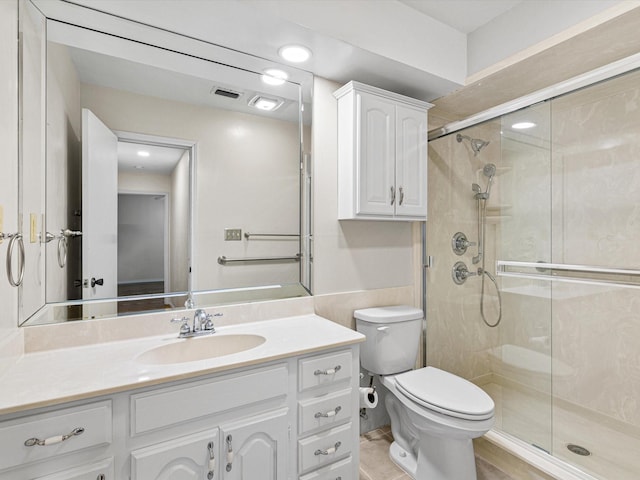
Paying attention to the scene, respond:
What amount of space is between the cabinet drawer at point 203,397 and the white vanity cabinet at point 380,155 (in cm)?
98

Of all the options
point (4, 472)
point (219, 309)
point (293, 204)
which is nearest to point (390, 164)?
point (293, 204)

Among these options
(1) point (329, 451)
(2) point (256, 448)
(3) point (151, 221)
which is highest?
(3) point (151, 221)

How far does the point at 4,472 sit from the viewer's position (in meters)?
0.87

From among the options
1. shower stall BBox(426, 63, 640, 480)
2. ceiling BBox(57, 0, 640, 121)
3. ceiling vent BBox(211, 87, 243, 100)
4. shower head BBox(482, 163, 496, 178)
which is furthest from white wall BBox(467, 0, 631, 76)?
ceiling vent BBox(211, 87, 243, 100)

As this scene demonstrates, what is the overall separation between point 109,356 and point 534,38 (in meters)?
2.44

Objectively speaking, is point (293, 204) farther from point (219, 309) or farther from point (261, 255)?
point (219, 309)

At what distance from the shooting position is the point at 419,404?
159cm

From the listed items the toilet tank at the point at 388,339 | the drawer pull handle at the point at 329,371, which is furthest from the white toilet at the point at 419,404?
the drawer pull handle at the point at 329,371

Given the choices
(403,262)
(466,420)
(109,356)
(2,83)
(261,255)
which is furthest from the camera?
(403,262)

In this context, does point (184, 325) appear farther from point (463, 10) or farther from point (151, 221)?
point (463, 10)

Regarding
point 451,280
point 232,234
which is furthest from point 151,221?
point 451,280

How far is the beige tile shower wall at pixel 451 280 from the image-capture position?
7.45ft

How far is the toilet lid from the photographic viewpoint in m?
1.47

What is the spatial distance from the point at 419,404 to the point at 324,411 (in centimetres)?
52
